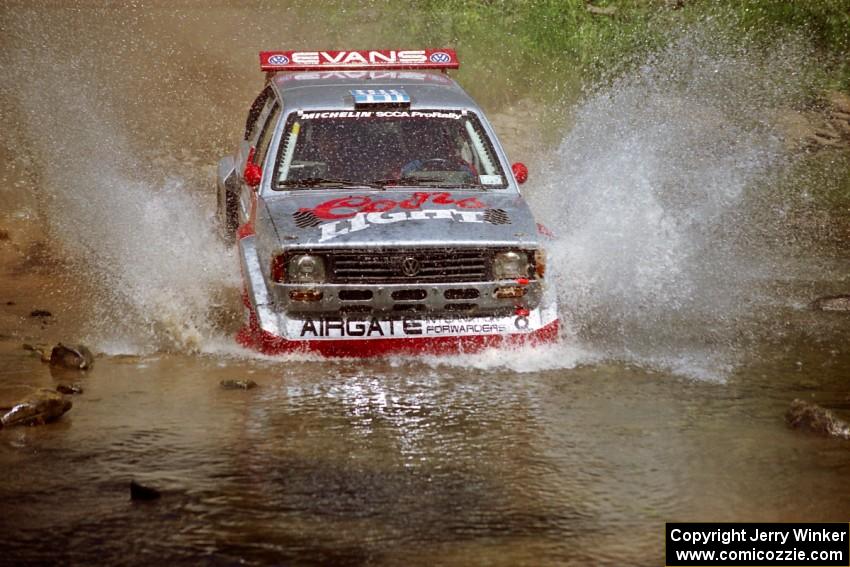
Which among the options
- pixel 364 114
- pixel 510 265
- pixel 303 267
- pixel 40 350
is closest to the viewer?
pixel 303 267

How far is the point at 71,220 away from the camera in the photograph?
11609mm

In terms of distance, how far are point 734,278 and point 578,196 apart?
142 centimetres

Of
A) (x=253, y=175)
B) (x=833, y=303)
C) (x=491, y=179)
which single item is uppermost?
(x=253, y=175)

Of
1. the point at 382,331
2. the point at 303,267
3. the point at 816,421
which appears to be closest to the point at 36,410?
the point at 303,267

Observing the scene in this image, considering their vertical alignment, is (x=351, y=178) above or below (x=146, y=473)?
above

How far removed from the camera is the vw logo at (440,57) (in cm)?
880

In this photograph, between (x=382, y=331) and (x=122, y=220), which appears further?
(x=122, y=220)

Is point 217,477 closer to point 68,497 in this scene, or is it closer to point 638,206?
point 68,497

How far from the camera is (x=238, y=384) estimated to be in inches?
262

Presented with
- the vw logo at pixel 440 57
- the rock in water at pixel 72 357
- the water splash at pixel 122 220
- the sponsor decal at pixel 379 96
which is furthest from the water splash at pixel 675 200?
the rock in water at pixel 72 357

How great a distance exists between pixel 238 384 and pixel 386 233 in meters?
1.13

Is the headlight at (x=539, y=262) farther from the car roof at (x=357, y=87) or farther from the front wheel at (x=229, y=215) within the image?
the front wheel at (x=229, y=215)

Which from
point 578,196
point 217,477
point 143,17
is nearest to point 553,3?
point 143,17

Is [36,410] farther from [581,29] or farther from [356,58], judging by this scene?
[581,29]
